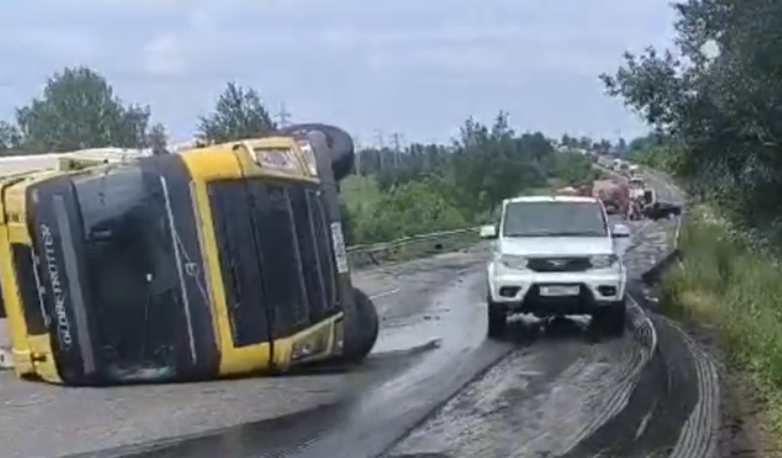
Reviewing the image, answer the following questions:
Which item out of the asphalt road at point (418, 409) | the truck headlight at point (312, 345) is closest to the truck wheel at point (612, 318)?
→ the asphalt road at point (418, 409)

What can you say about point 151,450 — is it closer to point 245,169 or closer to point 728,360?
point 245,169

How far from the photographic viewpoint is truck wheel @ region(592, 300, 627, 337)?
1934 centimetres

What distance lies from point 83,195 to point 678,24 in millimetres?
8982

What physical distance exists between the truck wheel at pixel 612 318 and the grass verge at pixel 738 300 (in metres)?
1.34

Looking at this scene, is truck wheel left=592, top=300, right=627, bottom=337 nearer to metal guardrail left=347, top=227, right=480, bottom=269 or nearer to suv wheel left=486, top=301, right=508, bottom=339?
suv wheel left=486, top=301, right=508, bottom=339

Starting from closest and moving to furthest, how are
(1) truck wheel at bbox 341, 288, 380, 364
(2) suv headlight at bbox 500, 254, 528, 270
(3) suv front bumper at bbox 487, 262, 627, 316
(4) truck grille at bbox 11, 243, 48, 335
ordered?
(4) truck grille at bbox 11, 243, 48, 335 → (1) truck wheel at bbox 341, 288, 380, 364 → (3) suv front bumper at bbox 487, 262, 627, 316 → (2) suv headlight at bbox 500, 254, 528, 270

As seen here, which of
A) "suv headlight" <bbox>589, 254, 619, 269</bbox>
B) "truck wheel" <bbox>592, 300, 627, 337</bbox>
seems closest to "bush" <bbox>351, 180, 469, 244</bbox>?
"truck wheel" <bbox>592, 300, 627, 337</bbox>

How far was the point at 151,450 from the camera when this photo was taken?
1061cm

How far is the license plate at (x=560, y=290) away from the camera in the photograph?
19.2 meters

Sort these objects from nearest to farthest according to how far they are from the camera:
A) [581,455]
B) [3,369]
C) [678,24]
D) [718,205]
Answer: [581,455], [3,369], [678,24], [718,205]

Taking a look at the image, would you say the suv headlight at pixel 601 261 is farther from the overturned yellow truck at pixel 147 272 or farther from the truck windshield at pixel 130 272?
the truck windshield at pixel 130 272

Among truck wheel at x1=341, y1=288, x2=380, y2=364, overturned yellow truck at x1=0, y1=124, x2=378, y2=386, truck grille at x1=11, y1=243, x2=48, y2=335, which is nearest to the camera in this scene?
overturned yellow truck at x1=0, y1=124, x2=378, y2=386

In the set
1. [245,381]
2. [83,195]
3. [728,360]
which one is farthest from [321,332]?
[728,360]

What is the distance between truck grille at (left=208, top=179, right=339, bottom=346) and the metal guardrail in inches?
791
